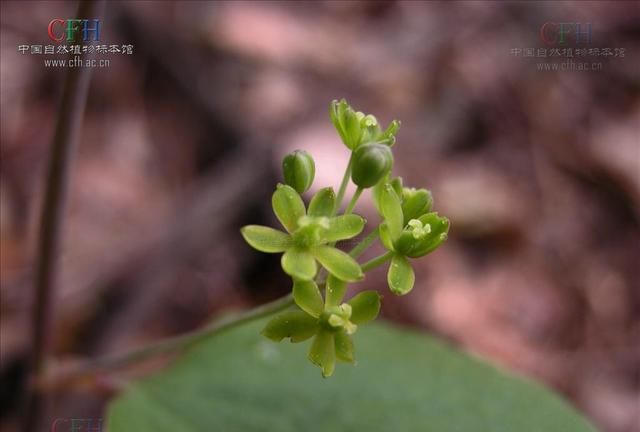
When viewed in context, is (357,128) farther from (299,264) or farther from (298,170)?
(299,264)

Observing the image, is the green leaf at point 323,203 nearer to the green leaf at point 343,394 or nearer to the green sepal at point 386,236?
the green sepal at point 386,236

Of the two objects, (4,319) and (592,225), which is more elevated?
(592,225)

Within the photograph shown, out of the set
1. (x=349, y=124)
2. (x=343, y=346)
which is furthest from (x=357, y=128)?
(x=343, y=346)

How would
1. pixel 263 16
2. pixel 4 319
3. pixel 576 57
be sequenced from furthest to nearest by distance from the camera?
pixel 576 57 → pixel 263 16 → pixel 4 319

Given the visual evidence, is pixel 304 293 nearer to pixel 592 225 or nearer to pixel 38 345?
pixel 38 345

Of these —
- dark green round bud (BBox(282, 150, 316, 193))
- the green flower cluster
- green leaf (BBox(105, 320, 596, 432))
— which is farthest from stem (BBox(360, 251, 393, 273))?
green leaf (BBox(105, 320, 596, 432))

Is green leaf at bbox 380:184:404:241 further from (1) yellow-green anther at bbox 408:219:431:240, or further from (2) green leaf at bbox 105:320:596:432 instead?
(2) green leaf at bbox 105:320:596:432

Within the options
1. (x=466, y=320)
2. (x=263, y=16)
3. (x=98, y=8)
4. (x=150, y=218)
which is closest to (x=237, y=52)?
(x=263, y=16)
